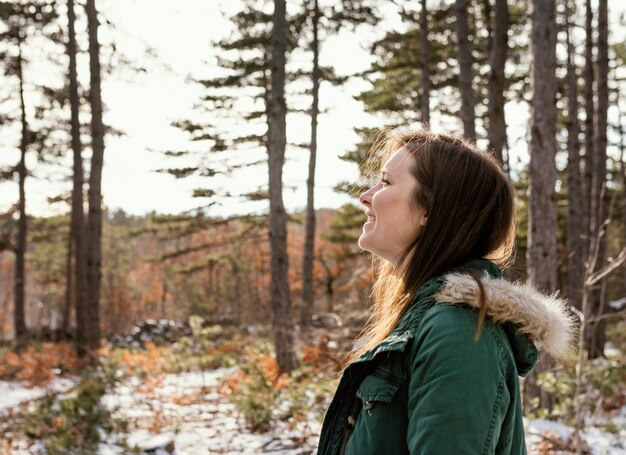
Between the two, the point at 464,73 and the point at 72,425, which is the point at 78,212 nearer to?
the point at 72,425

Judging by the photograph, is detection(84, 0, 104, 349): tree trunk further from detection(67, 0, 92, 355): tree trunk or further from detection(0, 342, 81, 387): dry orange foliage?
detection(0, 342, 81, 387): dry orange foliage

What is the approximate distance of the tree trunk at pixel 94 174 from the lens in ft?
38.4

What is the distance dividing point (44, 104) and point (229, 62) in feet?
19.1

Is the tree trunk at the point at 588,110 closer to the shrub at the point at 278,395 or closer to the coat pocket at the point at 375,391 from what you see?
the shrub at the point at 278,395

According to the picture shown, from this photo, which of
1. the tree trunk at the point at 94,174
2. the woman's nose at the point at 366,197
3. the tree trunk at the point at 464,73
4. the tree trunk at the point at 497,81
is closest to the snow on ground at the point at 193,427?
the tree trunk at the point at 94,174

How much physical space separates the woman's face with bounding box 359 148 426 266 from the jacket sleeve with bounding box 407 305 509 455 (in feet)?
1.09

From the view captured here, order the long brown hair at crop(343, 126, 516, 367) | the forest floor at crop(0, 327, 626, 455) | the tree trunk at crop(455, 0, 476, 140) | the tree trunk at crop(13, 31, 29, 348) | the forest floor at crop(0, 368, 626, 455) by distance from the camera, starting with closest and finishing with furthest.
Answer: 1. the long brown hair at crop(343, 126, 516, 367)
2. the forest floor at crop(0, 368, 626, 455)
3. the forest floor at crop(0, 327, 626, 455)
4. the tree trunk at crop(455, 0, 476, 140)
5. the tree trunk at crop(13, 31, 29, 348)

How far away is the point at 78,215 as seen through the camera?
13695 mm

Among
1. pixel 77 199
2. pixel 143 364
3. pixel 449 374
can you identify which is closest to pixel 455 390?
pixel 449 374

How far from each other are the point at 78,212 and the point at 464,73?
8965mm

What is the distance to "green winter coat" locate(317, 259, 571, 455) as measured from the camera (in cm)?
110

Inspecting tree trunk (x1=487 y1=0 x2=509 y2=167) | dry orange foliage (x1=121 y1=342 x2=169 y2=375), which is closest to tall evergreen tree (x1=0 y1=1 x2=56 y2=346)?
dry orange foliage (x1=121 y1=342 x2=169 y2=375)

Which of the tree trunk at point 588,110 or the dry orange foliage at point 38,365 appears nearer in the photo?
the dry orange foliage at point 38,365

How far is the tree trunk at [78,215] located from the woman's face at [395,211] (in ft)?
38.7
